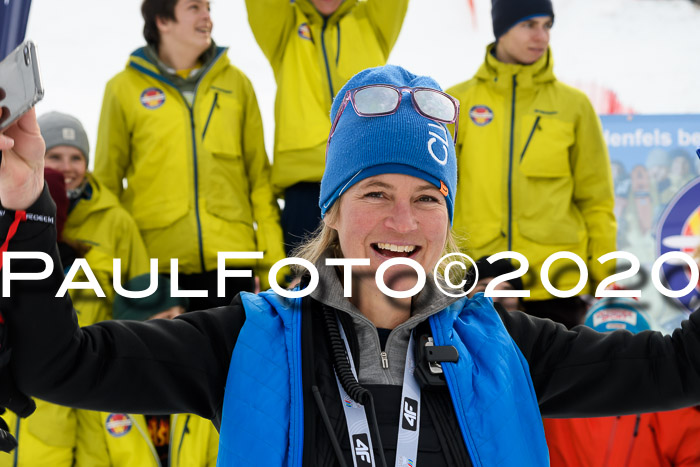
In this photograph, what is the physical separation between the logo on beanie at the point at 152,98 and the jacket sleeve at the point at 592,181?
2.11m

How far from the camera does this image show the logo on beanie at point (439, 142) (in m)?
2.00

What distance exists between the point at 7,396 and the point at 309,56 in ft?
9.54

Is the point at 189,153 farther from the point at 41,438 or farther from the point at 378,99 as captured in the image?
the point at 378,99

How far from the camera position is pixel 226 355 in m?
1.83

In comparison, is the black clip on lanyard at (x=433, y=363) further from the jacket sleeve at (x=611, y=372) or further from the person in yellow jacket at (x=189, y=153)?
the person in yellow jacket at (x=189, y=153)

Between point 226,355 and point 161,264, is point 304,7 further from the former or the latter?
point 226,355

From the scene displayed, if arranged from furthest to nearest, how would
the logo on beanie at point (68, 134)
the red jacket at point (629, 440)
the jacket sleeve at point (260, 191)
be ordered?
1. the logo on beanie at point (68, 134)
2. the jacket sleeve at point (260, 191)
3. the red jacket at point (629, 440)

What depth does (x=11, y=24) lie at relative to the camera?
1669 millimetres

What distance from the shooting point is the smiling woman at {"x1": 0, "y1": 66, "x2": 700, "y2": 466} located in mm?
1598

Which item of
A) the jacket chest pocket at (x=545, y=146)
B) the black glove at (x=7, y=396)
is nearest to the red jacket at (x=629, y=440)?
the jacket chest pocket at (x=545, y=146)

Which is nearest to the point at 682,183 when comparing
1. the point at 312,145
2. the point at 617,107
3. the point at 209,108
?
the point at 617,107

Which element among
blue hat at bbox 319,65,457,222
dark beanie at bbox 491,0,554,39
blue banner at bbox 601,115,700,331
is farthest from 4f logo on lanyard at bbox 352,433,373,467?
blue banner at bbox 601,115,700,331

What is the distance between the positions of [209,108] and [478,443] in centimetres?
290

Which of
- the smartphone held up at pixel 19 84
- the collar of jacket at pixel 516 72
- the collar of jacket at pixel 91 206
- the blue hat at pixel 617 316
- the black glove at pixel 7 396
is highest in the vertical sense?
the collar of jacket at pixel 516 72
